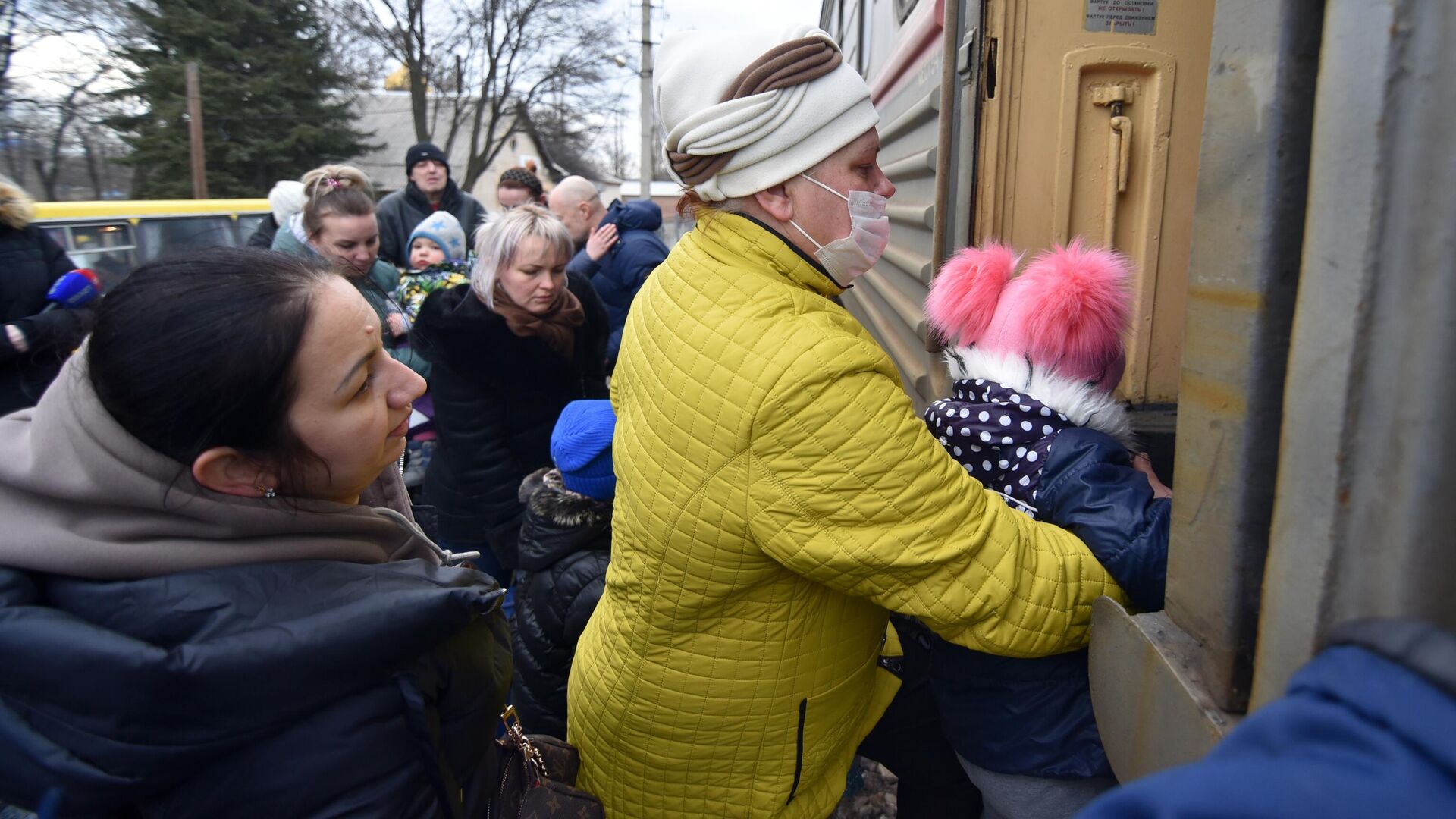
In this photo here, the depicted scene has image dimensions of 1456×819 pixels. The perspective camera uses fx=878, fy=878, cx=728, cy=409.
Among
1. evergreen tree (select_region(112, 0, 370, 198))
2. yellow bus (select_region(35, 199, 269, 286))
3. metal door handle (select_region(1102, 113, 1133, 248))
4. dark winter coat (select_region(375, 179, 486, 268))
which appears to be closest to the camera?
metal door handle (select_region(1102, 113, 1133, 248))

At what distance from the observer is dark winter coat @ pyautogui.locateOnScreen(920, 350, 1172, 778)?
127 centimetres

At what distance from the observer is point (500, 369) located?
9.63 feet

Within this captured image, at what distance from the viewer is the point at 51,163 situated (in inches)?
541

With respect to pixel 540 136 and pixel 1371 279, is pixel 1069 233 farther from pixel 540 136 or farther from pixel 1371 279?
pixel 540 136

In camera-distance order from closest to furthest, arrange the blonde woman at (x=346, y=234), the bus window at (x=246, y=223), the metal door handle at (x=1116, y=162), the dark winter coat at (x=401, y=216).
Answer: the metal door handle at (x=1116, y=162)
the blonde woman at (x=346, y=234)
the dark winter coat at (x=401, y=216)
the bus window at (x=246, y=223)

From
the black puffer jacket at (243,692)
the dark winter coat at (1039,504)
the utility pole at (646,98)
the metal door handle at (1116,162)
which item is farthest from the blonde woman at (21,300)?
the utility pole at (646,98)

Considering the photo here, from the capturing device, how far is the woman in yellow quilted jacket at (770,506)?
1151mm

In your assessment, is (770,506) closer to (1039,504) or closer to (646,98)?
(1039,504)

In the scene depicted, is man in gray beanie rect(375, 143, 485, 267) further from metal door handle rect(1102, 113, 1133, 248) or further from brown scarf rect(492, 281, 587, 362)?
metal door handle rect(1102, 113, 1133, 248)

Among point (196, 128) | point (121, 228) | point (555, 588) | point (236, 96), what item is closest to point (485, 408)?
point (555, 588)

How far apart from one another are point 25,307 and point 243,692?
313cm

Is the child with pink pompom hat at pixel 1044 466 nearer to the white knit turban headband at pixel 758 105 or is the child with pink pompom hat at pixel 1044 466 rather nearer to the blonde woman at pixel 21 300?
the white knit turban headband at pixel 758 105

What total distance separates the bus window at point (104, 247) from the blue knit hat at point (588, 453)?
19.1 ft

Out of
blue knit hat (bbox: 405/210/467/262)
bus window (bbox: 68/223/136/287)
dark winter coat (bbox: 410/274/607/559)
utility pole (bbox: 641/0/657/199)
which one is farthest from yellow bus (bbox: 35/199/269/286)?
utility pole (bbox: 641/0/657/199)
